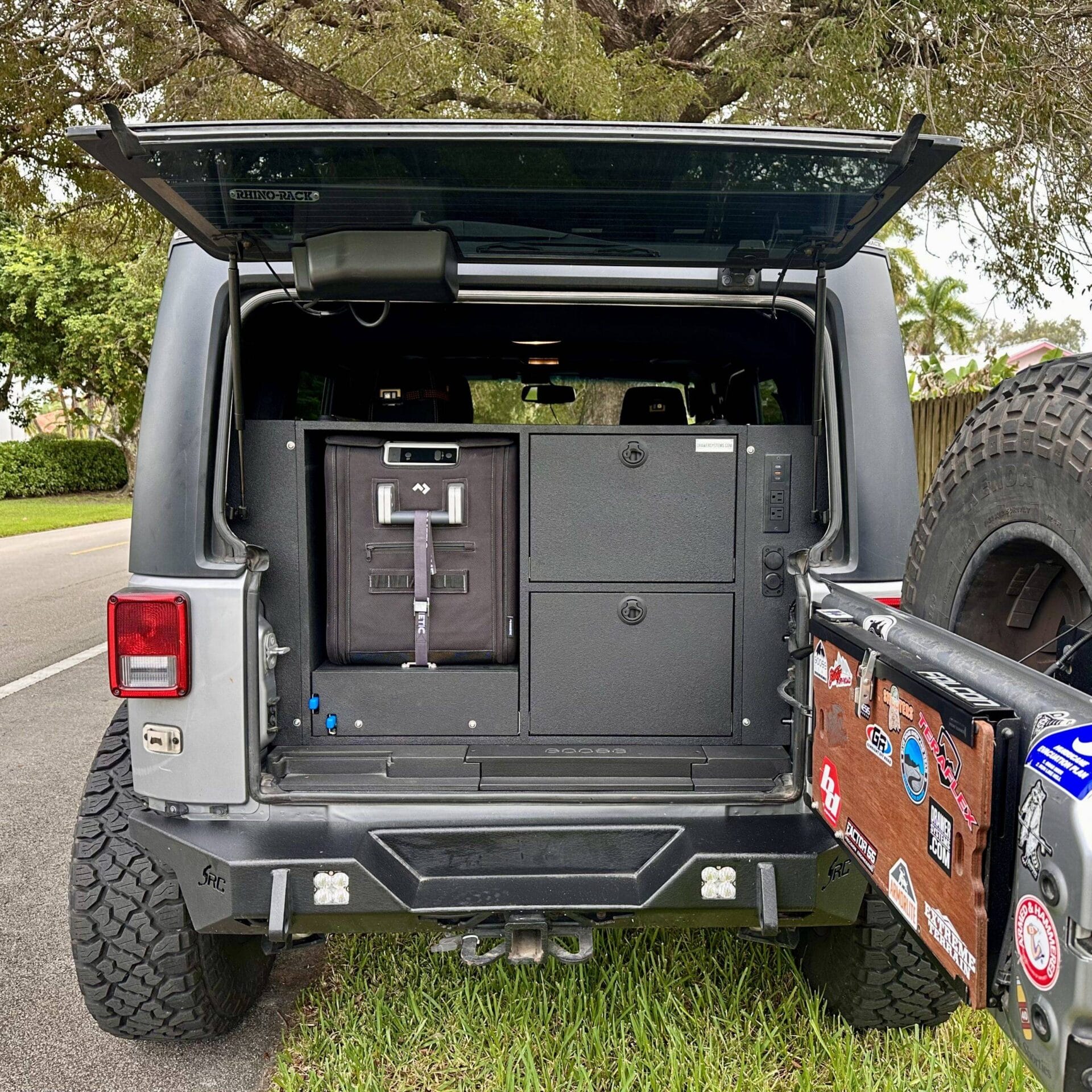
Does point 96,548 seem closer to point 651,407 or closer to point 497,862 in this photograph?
point 651,407

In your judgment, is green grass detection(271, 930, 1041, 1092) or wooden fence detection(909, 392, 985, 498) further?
wooden fence detection(909, 392, 985, 498)

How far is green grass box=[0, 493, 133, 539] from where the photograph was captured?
62.6ft

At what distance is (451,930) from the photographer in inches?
89.4

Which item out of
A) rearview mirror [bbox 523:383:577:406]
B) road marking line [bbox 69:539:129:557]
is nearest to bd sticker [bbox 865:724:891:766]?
rearview mirror [bbox 523:383:577:406]

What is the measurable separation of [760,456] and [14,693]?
18.0 feet

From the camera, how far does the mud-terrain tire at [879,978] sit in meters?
2.48

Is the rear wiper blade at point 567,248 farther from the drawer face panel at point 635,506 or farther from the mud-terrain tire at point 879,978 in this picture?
the mud-terrain tire at point 879,978

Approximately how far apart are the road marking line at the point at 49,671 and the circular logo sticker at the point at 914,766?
20.0 feet

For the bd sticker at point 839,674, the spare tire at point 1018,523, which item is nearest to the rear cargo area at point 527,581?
the bd sticker at point 839,674

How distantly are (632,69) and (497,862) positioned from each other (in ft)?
21.4

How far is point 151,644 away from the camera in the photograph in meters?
2.33

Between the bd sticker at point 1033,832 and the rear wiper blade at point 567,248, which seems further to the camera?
the rear wiper blade at point 567,248

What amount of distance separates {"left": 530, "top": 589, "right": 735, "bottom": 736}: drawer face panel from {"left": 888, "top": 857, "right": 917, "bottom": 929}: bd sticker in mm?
1163

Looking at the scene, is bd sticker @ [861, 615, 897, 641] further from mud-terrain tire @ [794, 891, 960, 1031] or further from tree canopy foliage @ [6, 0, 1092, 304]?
tree canopy foliage @ [6, 0, 1092, 304]
